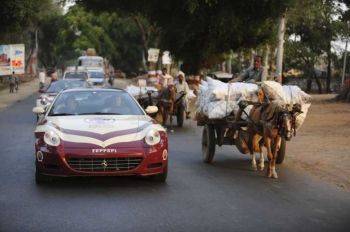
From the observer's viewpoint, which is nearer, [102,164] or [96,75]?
[102,164]

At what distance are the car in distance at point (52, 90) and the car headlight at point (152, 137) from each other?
11.5 metres

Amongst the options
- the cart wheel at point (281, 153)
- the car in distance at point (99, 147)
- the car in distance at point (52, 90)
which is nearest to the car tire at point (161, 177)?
the car in distance at point (99, 147)

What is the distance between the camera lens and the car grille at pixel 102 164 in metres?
8.70

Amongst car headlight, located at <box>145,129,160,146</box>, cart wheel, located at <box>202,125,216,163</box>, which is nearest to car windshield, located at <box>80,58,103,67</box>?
cart wheel, located at <box>202,125,216,163</box>

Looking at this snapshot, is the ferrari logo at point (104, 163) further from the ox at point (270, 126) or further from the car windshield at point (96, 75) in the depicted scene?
the car windshield at point (96, 75)

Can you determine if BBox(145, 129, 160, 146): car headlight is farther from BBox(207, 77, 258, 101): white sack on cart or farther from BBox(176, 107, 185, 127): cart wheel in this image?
BBox(176, 107, 185, 127): cart wheel

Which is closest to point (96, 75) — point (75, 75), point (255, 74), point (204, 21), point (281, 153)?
point (75, 75)

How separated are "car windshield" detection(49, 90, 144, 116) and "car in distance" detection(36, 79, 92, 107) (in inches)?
386

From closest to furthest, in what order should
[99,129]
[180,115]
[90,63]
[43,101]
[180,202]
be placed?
[180,202]
[99,129]
[180,115]
[43,101]
[90,63]

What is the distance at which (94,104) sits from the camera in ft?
34.2

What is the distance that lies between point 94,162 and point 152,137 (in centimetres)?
95

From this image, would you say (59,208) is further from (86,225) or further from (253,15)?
(253,15)

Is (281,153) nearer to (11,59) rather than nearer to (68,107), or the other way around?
(68,107)

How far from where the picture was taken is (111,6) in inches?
1147
